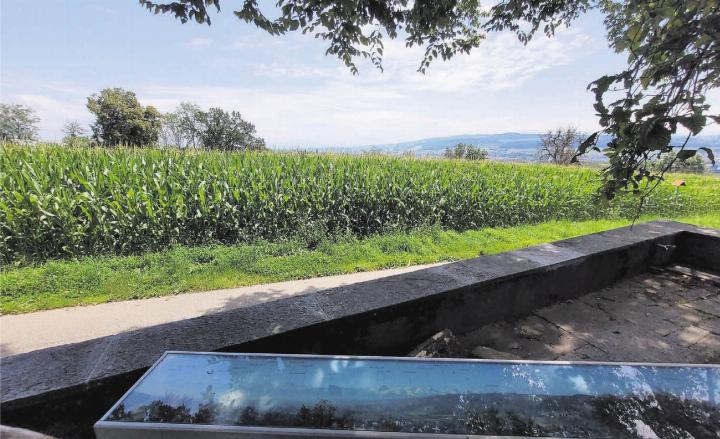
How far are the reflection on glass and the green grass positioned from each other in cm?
428

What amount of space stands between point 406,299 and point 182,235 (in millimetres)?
6090

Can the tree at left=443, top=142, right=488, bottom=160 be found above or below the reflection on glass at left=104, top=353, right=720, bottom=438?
above

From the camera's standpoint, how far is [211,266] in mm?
5781

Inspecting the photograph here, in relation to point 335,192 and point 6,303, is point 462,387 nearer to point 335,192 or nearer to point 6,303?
point 6,303

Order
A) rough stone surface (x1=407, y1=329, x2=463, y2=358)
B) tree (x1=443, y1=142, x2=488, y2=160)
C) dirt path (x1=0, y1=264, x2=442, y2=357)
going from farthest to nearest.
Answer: tree (x1=443, y1=142, x2=488, y2=160)
dirt path (x1=0, y1=264, x2=442, y2=357)
rough stone surface (x1=407, y1=329, x2=463, y2=358)

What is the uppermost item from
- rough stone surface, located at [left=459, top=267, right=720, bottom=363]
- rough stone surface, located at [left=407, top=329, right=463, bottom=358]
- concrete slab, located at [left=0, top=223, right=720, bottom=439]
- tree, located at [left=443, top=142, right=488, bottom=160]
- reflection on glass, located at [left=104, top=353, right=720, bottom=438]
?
tree, located at [left=443, top=142, right=488, bottom=160]

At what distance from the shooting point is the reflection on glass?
110 centimetres

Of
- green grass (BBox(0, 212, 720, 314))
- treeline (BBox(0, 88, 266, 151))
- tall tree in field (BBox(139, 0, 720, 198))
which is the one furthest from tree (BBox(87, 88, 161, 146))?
tall tree in field (BBox(139, 0, 720, 198))

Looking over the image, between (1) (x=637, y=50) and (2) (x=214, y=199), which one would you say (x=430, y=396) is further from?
(2) (x=214, y=199)

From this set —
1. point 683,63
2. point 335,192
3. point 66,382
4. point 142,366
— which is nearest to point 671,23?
point 683,63

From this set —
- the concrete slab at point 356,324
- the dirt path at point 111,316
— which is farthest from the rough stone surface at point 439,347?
the dirt path at point 111,316

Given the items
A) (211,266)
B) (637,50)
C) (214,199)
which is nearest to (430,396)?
(637,50)

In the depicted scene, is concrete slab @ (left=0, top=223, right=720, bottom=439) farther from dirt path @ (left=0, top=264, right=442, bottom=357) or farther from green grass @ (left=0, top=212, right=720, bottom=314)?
green grass @ (left=0, top=212, right=720, bottom=314)

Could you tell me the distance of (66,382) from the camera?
1436mm
